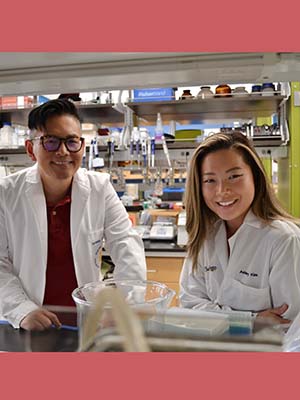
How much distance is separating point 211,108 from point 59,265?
6.76 ft

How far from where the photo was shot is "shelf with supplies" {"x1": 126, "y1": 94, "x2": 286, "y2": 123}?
2.75 meters

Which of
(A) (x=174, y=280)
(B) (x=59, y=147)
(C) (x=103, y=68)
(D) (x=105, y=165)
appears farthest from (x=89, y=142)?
(C) (x=103, y=68)

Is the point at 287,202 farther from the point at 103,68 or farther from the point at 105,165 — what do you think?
the point at 103,68

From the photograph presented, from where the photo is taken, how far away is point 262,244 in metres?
1.25

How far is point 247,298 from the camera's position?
1180 mm

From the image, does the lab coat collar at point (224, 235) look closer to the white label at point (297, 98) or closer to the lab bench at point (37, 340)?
the lab bench at point (37, 340)

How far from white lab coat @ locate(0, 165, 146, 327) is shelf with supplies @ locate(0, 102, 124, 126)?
4.95ft

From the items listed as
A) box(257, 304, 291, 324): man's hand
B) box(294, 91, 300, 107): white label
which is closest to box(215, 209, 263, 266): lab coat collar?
box(257, 304, 291, 324): man's hand

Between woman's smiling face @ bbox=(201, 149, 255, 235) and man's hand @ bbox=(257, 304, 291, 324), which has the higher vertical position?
woman's smiling face @ bbox=(201, 149, 255, 235)

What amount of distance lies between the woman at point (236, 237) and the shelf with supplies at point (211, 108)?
5.05 feet

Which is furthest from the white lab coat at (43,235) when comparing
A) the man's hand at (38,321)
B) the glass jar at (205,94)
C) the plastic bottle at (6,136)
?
the plastic bottle at (6,136)

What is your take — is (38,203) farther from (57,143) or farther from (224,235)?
(224,235)

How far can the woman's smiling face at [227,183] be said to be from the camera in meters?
1.22

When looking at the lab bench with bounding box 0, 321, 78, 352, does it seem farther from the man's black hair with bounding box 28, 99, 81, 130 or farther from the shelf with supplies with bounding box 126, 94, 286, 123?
the shelf with supplies with bounding box 126, 94, 286, 123
